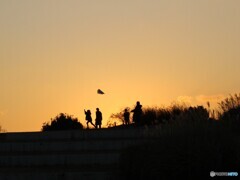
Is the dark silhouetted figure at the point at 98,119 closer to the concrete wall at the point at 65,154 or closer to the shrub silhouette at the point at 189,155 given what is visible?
the concrete wall at the point at 65,154

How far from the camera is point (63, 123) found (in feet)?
131

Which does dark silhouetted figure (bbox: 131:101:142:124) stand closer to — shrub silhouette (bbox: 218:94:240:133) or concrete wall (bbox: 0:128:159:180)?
concrete wall (bbox: 0:128:159:180)

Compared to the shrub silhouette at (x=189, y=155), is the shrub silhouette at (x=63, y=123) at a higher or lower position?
higher

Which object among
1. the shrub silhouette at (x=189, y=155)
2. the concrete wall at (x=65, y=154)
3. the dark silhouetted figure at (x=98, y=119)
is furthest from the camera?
the dark silhouetted figure at (x=98, y=119)

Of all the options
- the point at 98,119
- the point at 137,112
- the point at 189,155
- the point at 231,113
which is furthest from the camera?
the point at 98,119

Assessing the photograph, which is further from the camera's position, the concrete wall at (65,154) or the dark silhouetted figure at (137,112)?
the dark silhouetted figure at (137,112)

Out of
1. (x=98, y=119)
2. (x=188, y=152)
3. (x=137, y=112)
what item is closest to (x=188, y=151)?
(x=188, y=152)

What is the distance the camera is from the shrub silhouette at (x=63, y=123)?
1537 inches

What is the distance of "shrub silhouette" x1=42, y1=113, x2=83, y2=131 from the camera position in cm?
3903

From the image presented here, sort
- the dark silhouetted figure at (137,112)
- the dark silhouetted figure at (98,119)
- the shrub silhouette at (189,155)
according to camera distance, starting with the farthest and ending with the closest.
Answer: the dark silhouetted figure at (98,119) → the dark silhouetted figure at (137,112) → the shrub silhouette at (189,155)

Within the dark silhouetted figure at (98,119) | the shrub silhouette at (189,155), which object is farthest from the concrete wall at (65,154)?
the dark silhouetted figure at (98,119)

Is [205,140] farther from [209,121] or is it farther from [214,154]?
[209,121]

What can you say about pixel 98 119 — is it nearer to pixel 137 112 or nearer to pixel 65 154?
pixel 137 112

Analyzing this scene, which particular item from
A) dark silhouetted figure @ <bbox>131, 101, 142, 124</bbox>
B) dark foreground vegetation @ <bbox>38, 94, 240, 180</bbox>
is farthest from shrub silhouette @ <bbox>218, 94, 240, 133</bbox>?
dark silhouetted figure @ <bbox>131, 101, 142, 124</bbox>
